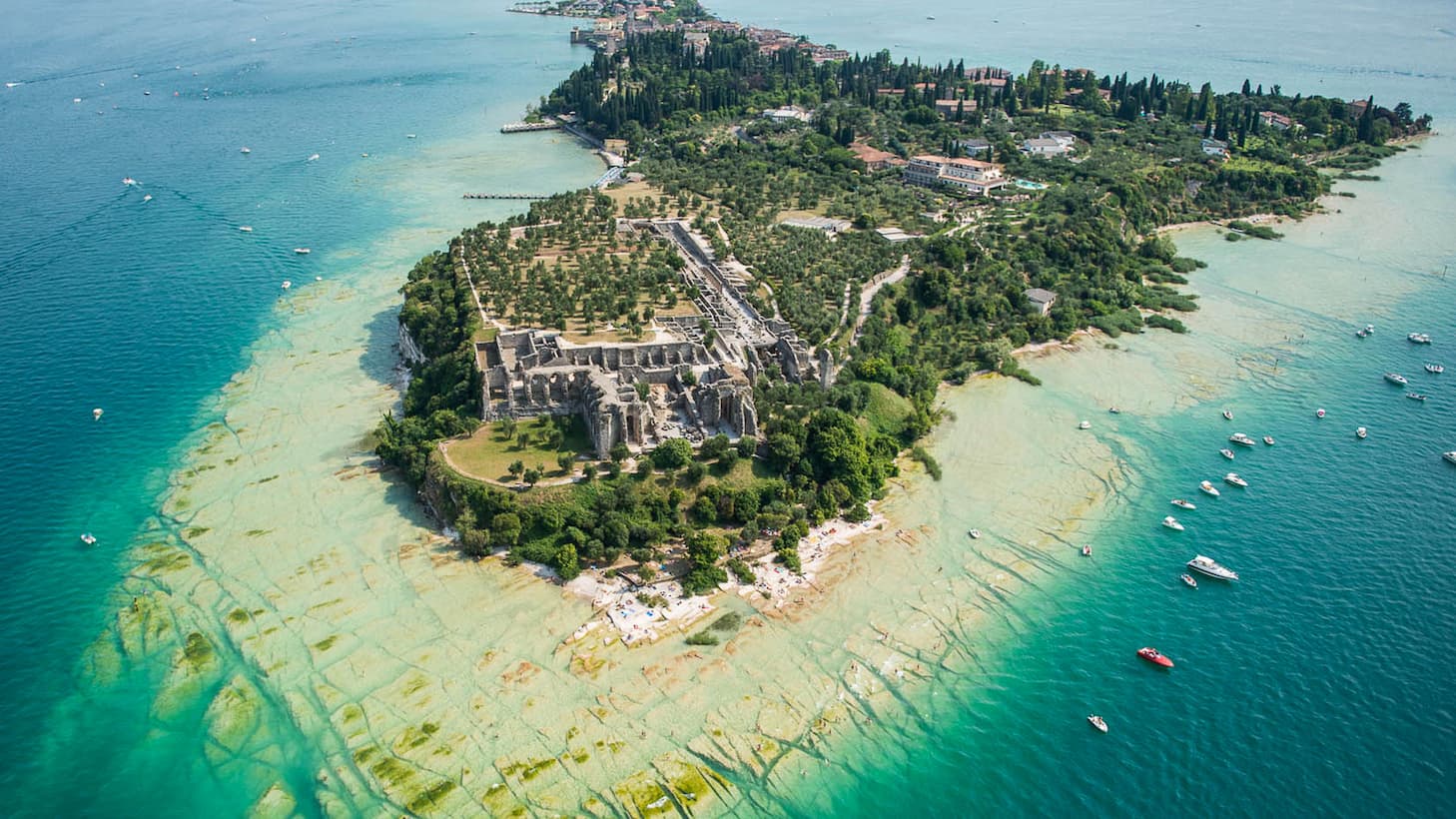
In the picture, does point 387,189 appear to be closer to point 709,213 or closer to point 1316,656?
point 709,213

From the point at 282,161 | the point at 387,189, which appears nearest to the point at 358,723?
the point at 387,189

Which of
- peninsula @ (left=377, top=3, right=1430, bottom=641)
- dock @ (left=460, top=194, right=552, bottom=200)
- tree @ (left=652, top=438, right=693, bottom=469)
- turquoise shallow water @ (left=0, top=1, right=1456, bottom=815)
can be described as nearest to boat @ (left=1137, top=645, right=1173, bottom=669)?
turquoise shallow water @ (left=0, top=1, right=1456, bottom=815)

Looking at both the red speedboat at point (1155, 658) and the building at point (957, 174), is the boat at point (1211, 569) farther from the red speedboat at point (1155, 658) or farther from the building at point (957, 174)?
the building at point (957, 174)

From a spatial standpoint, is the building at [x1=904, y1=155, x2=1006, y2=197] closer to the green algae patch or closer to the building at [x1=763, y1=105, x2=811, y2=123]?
the building at [x1=763, y1=105, x2=811, y2=123]

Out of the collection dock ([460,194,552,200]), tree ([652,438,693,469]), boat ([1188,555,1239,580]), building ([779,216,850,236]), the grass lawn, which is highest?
building ([779,216,850,236])

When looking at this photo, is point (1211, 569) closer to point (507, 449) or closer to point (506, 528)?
point (506, 528)

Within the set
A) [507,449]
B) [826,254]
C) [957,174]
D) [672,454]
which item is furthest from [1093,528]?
[957,174]

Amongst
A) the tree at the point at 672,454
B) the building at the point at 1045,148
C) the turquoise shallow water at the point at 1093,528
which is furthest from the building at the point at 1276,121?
the tree at the point at 672,454
